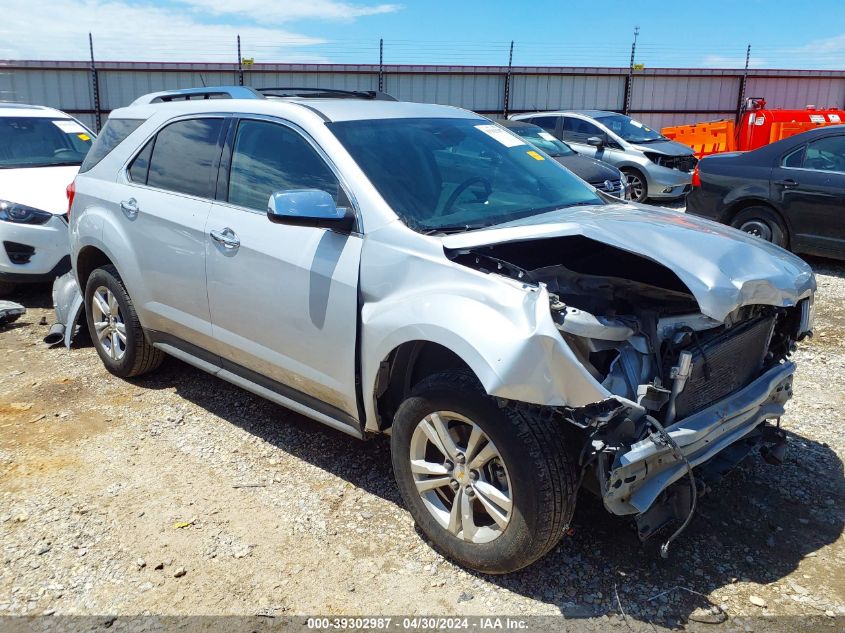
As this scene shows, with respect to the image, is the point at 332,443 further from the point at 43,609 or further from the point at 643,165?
the point at 643,165

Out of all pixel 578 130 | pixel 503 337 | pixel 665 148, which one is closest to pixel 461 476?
pixel 503 337

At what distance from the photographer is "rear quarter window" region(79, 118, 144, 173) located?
475 centimetres

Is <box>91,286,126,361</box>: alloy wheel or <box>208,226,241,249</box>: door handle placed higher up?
<box>208,226,241,249</box>: door handle

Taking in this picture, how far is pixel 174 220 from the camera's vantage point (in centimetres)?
406

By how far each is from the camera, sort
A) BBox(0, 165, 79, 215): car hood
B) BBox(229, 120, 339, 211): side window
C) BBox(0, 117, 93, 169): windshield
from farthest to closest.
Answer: BBox(0, 117, 93, 169): windshield < BBox(0, 165, 79, 215): car hood < BBox(229, 120, 339, 211): side window

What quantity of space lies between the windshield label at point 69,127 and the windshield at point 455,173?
6162mm

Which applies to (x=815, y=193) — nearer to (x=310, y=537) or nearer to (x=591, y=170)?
(x=591, y=170)

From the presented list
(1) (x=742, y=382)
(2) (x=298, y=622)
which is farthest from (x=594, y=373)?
(2) (x=298, y=622)

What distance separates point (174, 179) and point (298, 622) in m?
2.65

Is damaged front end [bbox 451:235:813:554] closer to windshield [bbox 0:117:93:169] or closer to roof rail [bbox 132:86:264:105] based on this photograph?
roof rail [bbox 132:86:264:105]

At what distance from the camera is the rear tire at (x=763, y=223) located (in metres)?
7.93

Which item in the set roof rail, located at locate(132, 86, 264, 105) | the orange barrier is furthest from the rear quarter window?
the orange barrier

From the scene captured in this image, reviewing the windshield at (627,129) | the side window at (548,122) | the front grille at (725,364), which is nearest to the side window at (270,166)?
the front grille at (725,364)

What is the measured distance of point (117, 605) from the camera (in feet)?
9.30
